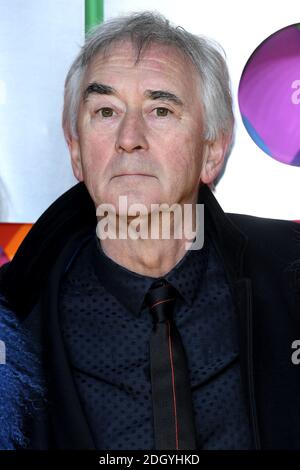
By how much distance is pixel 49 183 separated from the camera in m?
2.41

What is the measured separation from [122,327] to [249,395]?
311 mm

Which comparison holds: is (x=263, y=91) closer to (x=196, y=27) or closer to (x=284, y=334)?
(x=196, y=27)

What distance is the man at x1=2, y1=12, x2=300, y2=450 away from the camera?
1.91m

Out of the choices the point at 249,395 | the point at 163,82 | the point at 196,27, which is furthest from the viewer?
the point at 196,27

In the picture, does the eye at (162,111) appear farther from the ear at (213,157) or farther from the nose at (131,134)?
the ear at (213,157)

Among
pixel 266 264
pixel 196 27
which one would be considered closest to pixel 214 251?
pixel 266 264

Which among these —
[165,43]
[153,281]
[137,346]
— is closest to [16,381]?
[137,346]

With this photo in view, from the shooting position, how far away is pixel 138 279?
204cm

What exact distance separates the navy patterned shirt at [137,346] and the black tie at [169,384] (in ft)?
0.10

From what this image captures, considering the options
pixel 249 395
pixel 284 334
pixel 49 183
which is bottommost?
pixel 249 395

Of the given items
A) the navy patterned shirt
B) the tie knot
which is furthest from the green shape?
the tie knot

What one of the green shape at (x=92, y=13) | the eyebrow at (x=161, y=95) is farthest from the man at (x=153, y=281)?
the green shape at (x=92, y=13)

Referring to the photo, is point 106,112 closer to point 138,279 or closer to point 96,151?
point 96,151

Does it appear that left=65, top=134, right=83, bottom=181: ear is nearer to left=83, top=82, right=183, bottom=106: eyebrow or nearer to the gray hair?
the gray hair
